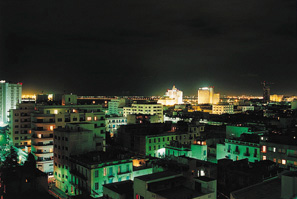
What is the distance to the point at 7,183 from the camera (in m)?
20.0

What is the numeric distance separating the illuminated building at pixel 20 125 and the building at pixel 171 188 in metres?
32.6

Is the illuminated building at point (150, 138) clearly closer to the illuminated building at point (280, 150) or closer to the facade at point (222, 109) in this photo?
the illuminated building at point (280, 150)

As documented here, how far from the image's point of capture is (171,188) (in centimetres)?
1466

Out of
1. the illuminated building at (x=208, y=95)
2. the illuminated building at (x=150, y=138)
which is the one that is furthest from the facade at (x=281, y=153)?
the illuminated building at (x=208, y=95)

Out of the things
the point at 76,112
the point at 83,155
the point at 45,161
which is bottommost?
the point at 45,161

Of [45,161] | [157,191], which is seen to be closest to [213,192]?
[157,191]

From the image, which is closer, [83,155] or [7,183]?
[7,183]

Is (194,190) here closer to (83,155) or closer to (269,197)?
(269,197)

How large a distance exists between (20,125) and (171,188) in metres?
34.4

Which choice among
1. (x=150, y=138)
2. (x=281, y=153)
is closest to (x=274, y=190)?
(x=281, y=153)

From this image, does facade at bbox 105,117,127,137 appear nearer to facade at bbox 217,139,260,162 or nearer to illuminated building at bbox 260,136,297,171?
facade at bbox 217,139,260,162

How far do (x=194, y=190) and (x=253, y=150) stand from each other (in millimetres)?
14863

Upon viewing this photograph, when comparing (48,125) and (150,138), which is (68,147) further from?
(150,138)

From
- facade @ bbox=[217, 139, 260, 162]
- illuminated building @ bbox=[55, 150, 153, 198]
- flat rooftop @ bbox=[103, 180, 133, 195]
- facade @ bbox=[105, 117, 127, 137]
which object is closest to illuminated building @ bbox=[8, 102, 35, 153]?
facade @ bbox=[105, 117, 127, 137]
